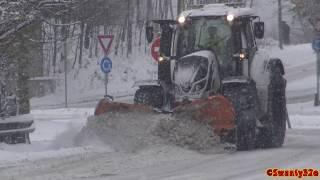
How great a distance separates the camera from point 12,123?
16.1 meters

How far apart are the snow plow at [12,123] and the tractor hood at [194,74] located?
3.74 meters

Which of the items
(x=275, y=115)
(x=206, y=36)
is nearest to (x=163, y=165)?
(x=206, y=36)

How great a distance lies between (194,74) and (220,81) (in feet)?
2.23

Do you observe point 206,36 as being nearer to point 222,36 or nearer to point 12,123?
point 222,36

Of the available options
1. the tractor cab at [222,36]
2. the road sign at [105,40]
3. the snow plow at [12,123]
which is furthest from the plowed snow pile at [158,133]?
the road sign at [105,40]

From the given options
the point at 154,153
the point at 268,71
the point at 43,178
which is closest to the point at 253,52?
the point at 268,71

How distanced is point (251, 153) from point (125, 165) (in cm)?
284

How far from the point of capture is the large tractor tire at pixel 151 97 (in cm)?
1504

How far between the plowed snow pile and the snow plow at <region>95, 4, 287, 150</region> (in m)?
0.18

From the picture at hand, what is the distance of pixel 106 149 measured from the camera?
551 inches

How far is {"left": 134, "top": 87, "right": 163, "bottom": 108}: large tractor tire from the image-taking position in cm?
1504

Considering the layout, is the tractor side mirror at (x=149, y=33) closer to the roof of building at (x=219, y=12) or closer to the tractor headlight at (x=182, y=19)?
the tractor headlight at (x=182, y=19)

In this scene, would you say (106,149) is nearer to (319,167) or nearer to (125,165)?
(125,165)

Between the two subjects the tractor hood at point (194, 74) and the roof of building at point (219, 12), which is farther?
the roof of building at point (219, 12)
